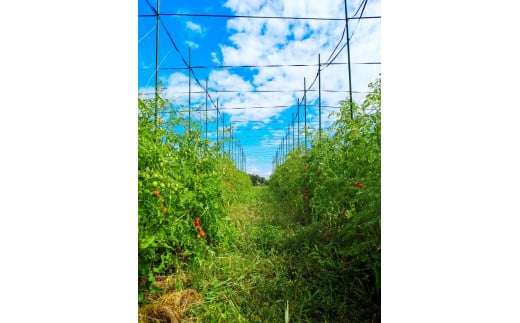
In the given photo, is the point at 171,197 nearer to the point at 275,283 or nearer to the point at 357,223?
the point at 275,283

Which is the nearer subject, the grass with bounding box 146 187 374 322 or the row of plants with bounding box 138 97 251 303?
the row of plants with bounding box 138 97 251 303

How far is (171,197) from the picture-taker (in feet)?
4.37

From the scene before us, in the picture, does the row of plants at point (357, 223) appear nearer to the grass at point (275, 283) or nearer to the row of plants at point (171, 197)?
the grass at point (275, 283)

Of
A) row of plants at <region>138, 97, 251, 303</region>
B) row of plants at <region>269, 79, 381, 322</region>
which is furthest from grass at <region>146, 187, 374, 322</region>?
row of plants at <region>138, 97, 251, 303</region>

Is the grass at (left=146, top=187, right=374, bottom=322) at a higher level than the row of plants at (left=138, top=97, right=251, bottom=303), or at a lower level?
lower

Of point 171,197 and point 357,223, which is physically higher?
point 171,197

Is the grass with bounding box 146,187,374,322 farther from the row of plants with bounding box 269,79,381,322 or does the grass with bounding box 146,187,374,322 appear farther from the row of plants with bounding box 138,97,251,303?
the row of plants with bounding box 138,97,251,303

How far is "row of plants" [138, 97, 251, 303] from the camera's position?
1.18 m

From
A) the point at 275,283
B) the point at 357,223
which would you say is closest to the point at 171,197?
the point at 275,283

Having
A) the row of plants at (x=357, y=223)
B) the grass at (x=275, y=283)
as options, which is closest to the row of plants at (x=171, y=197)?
the grass at (x=275, y=283)

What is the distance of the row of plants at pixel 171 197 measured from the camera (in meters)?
1.18
